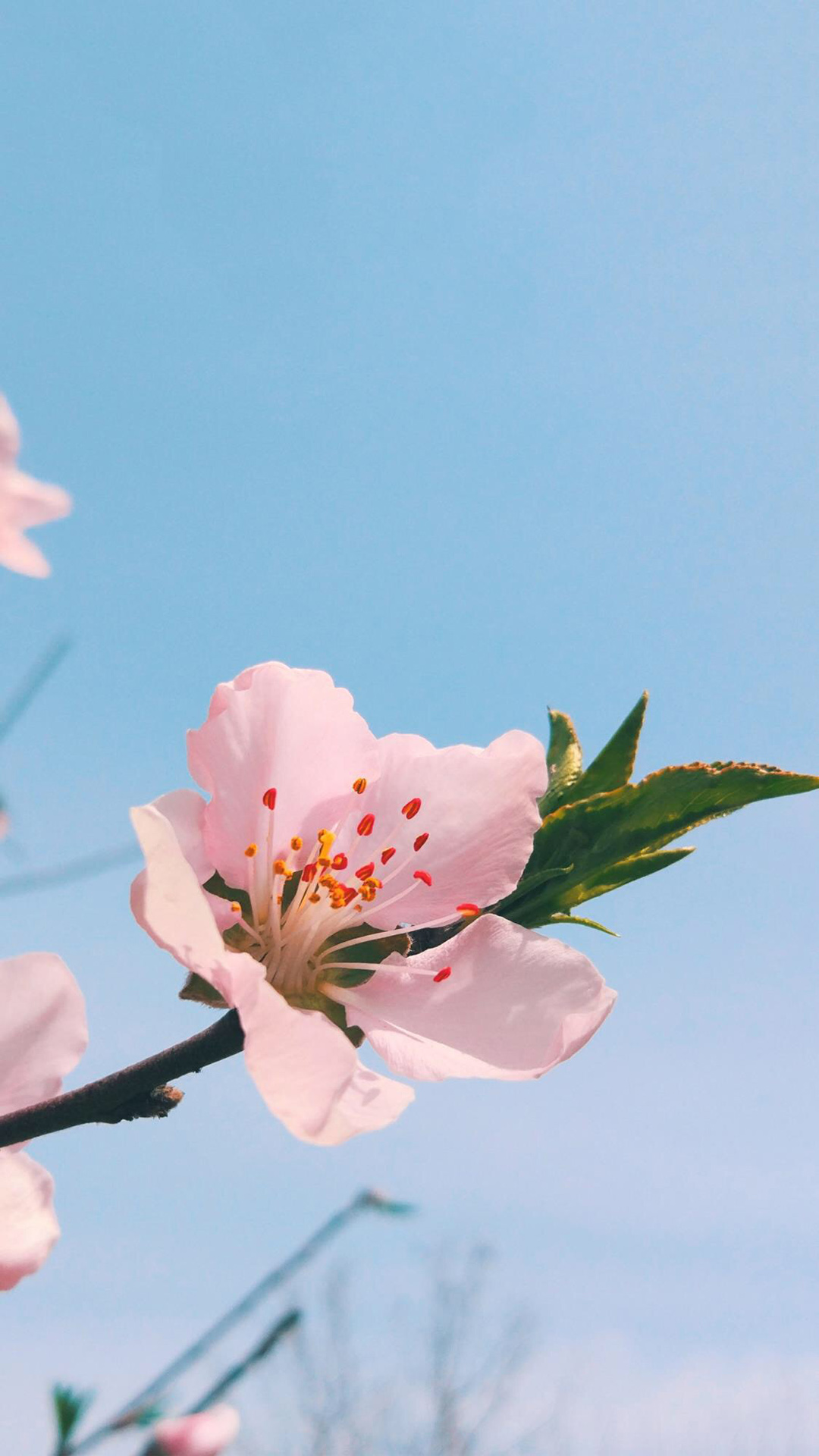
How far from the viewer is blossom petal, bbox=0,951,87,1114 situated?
2.44 feet

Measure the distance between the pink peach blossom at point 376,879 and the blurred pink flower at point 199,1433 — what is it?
0.39 metres

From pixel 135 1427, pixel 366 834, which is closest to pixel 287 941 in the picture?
pixel 366 834

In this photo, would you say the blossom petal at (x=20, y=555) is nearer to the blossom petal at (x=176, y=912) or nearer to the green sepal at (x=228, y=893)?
the blossom petal at (x=176, y=912)

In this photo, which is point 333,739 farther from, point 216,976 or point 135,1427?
point 135,1427

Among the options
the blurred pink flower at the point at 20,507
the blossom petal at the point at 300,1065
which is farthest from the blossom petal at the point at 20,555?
the blossom petal at the point at 300,1065

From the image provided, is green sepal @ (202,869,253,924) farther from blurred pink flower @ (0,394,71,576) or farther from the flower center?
blurred pink flower @ (0,394,71,576)

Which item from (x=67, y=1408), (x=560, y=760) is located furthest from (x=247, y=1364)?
(x=560, y=760)

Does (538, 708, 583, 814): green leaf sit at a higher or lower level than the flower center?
higher

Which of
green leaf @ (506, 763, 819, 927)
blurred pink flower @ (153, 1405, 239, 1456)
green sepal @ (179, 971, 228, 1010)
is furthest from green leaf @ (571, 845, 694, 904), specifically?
blurred pink flower @ (153, 1405, 239, 1456)

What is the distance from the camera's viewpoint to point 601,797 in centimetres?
78

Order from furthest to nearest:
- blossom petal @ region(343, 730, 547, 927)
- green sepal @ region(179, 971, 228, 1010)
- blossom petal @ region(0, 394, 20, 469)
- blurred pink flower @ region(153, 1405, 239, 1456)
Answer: blurred pink flower @ region(153, 1405, 239, 1456) < blossom petal @ region(343, 730, 547, 927) < green sepal @ region(179, 971, 228, 1010) < blossom petal @ region(0, 394, 20, 469)

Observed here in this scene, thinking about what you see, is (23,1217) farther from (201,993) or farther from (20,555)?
(20,555)

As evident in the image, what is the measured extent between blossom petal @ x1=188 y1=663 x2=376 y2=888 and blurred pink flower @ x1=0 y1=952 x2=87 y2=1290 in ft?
0.41

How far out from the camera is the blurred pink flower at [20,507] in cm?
58
